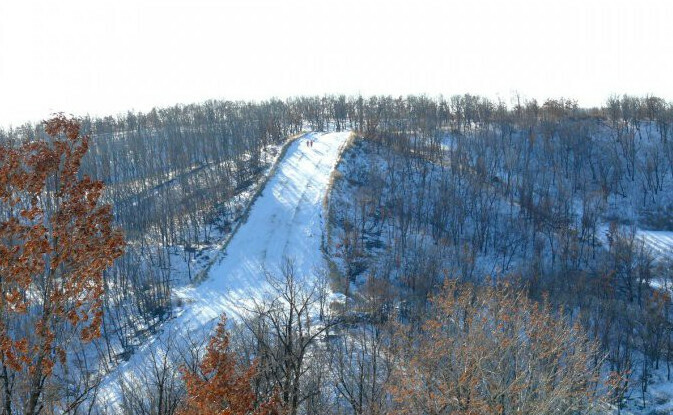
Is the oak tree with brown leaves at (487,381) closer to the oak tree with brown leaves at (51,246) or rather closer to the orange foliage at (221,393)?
the orange foliage at (221,393)

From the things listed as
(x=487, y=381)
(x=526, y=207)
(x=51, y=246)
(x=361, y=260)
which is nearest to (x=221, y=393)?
(x=51, y=246)

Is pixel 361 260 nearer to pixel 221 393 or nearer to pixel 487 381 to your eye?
pixel 487 381

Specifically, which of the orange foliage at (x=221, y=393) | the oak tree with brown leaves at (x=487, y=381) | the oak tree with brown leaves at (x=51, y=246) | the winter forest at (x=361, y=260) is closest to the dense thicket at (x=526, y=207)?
the winter forest at (x=361, y=260)

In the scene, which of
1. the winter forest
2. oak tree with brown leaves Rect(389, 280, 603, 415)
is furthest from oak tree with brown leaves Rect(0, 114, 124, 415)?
oak tree with brown leaves Rect(389, 280, 603, 415)

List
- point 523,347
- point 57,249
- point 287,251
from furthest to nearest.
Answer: point 287,251
point 523,347
point 57,249

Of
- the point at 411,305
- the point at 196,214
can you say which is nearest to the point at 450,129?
the point at 196,214

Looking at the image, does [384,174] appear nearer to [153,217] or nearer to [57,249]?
[153,217]

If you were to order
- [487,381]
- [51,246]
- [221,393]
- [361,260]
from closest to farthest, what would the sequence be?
[51,246], [221,393], [487,381], [361,260]
